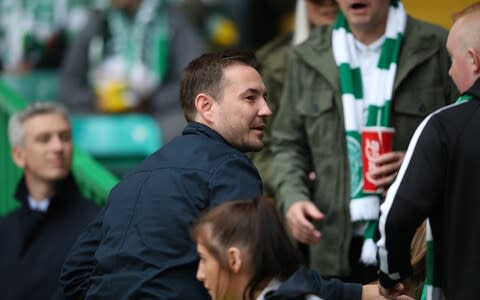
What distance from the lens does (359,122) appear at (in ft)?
18.9

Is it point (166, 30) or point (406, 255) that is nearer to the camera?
point (406, 255)

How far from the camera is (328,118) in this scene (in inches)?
231

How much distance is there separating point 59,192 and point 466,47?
2870 mm

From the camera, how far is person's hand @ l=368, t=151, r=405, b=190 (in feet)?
18.0

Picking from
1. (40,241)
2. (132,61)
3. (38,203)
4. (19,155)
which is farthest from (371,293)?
(132,61)

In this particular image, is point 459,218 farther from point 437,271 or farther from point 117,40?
point 117,40

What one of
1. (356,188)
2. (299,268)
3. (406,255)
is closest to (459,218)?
(406,255)

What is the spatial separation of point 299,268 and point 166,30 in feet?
17.8

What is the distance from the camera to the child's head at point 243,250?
13.5ft

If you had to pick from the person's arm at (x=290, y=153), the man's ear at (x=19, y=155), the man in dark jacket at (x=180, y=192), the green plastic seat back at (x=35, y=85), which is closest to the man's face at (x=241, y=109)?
the man in dark jacket at (x=180, y=192)

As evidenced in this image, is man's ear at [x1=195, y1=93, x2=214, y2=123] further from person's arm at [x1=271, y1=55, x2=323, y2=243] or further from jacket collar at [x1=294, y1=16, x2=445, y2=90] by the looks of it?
jacket collar at [x1=294, y1=16, x2=445, y2=90]

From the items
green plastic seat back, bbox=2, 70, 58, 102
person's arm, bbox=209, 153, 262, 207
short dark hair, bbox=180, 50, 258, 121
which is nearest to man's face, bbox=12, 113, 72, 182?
short dark hair, bbox=180, 50, 258, 121

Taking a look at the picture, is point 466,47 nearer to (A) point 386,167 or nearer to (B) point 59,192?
(A) point 386,167

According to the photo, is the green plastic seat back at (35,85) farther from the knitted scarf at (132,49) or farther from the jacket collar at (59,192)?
the jacket collar at (59,192)
